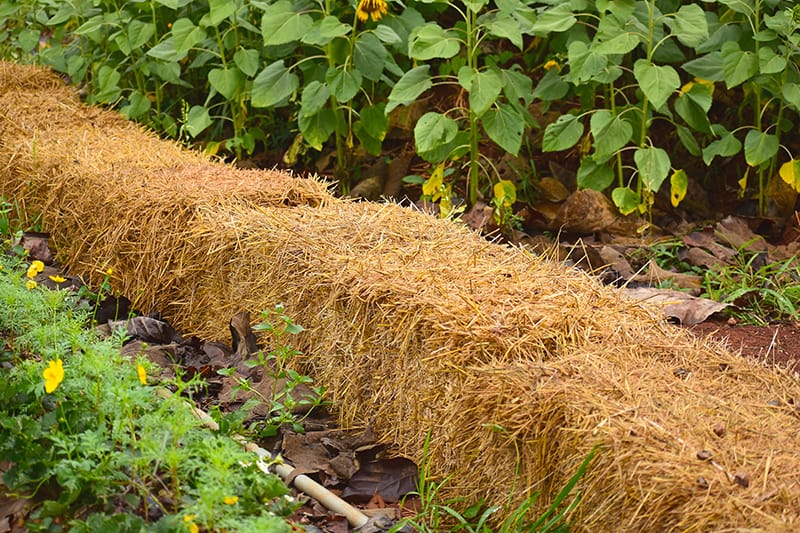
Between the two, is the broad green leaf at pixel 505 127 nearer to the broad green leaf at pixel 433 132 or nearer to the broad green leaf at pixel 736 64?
the broad green leaf at pixel 433 132

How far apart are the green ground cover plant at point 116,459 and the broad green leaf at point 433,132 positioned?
87.6 inches

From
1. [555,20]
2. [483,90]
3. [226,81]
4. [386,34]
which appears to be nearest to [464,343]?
[483,90]

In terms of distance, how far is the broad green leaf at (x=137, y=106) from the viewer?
5.45 m

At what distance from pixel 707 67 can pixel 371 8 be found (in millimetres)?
1594

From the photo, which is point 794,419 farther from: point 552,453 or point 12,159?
point 12,159

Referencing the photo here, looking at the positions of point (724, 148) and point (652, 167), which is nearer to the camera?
point (652, 167)

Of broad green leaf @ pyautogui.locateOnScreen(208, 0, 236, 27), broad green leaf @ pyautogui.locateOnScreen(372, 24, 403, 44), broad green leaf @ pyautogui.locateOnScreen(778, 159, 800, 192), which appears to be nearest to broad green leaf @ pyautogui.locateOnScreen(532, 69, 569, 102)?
broad green leaf @ pyautogui.locateOnScreen(372, 24, 403, 44)

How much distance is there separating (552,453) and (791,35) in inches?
115

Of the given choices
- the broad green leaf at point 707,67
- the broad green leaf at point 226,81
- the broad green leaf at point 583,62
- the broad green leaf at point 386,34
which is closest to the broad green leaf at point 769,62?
the broad green leaf at point 707,67

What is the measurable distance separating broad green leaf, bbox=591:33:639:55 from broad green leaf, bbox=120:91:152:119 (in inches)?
99.6

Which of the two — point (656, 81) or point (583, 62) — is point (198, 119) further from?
point (656, 81)

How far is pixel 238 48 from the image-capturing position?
509cm

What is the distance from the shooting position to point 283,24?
15.4ft

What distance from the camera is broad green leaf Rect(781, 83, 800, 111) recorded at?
4357 mm
